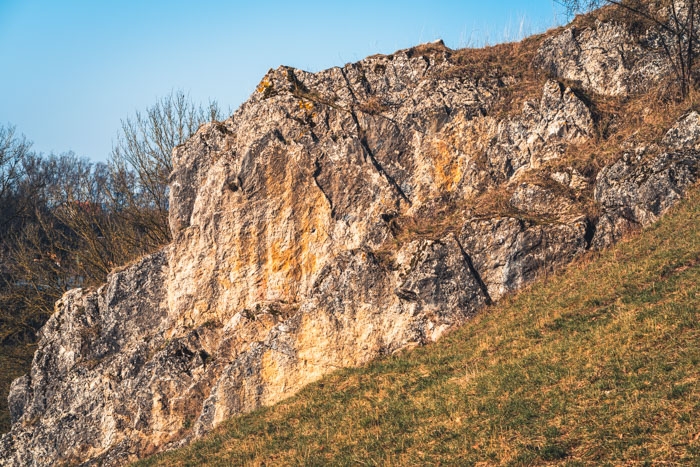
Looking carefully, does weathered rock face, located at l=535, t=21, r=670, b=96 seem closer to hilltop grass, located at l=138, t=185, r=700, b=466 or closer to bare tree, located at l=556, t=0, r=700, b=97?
bare tree, located at l=556, t=0, r=700, b=97

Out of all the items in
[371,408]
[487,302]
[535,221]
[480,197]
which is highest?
[480,197]

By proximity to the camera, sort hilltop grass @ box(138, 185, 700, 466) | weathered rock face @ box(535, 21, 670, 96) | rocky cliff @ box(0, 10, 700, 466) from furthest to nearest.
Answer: weathered rock face @ box(535, 21, 670, 96), rocky cliff @ box(0, 10, 700, 466), hilltop grass @ box(138, 185, 700, 466)

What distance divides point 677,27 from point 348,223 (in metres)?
13.5

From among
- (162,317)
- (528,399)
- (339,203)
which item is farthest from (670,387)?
(162,317)

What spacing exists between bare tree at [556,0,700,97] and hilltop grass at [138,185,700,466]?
21.1 feet

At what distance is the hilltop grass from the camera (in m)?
9.20

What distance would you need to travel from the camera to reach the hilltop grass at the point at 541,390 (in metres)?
9.20

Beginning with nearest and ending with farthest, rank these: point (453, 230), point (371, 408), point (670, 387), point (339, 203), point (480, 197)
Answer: point (670, 387) < point (371, 408) < point (453, 230) < point (480, 197) < point (339, 203)

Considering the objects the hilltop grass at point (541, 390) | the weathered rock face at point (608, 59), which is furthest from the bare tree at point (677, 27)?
the hilltop grass at point (541, 390)

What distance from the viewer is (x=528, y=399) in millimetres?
11102

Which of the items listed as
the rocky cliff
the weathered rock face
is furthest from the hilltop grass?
the weathered rock face

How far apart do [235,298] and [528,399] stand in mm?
14367

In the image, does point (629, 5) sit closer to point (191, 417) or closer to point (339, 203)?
point (339, 203)

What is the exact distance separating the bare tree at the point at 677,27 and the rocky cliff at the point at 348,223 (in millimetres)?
579
